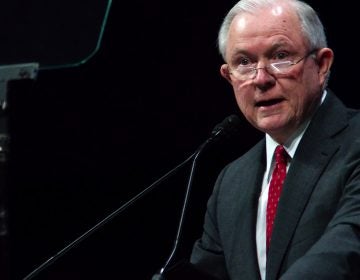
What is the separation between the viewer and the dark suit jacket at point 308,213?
1.55m

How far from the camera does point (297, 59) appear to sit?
78.7 inches

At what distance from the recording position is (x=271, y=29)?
6.52 feet

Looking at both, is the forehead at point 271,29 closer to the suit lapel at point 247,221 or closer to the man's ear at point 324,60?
the man's ear at point 324,60

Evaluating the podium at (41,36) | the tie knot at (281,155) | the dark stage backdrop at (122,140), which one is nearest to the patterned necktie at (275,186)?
the tie knot at (281,155)

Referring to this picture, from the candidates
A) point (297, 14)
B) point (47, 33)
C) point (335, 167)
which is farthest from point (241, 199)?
point (47, 33)

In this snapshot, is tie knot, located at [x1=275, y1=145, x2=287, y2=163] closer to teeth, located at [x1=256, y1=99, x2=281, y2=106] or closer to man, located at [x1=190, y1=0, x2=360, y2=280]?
man, located at [x1=190, y1=0, x2=360, y2=280]

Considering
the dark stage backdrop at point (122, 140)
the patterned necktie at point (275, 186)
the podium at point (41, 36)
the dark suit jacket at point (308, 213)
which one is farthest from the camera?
the dark stage backdrop at point (122, 140)

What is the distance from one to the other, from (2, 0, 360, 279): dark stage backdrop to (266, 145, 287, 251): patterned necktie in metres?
1.14

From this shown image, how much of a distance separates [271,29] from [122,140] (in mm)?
1526

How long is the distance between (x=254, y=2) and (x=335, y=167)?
0.53m

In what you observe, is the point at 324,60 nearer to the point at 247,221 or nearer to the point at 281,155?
the point at 281,155

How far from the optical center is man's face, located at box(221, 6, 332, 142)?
6.50 feet

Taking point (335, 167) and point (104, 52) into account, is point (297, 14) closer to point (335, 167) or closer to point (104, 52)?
point (335, 167)

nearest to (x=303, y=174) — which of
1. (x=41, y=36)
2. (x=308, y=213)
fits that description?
(x=308, y=213)
